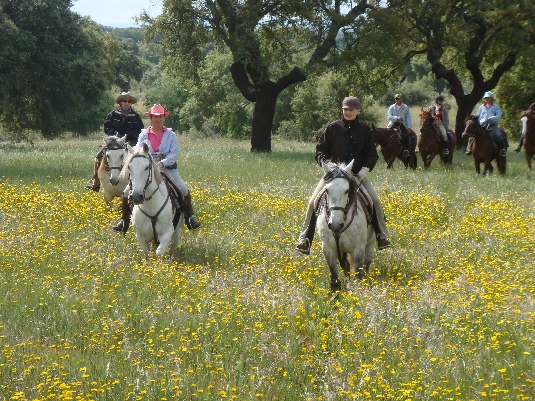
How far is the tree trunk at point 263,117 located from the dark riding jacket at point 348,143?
88.7 feet

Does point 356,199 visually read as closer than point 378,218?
Yes

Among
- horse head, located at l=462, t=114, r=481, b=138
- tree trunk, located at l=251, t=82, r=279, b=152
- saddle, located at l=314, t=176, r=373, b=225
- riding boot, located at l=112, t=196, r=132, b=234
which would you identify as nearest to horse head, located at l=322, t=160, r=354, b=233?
saddle, located at l=314, t=176, r=373, b=225

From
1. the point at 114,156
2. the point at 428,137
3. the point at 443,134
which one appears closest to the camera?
the point at 114,156

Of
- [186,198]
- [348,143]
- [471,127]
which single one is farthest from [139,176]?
[471,127]

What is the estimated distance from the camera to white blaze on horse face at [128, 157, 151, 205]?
11.2 m

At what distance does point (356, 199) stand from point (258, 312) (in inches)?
95.4

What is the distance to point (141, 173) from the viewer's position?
37.4ft

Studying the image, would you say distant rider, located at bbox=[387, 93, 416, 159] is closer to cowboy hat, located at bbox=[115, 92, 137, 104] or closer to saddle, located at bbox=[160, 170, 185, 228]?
cowboy hat, located at bbox=[115, 92, 137, 104]

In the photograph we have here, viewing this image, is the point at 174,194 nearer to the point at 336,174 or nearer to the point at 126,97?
the point at 336,174

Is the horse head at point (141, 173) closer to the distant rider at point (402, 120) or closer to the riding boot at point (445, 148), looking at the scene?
the distant rider at point (402, 120)

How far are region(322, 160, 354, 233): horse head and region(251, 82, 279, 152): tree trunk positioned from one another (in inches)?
1102

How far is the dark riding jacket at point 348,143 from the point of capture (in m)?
10.8

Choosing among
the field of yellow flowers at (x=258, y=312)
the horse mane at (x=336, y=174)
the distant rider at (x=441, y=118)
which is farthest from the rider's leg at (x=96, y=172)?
the distant rider at (x=441, y=118)

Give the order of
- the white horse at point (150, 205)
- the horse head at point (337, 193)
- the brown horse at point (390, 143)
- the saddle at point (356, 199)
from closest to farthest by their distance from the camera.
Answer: the horse head at point (337, 193)
the saddle at point (356, 199)
the white horse at point (150, 205)
the brown horse at point (390, 143)
